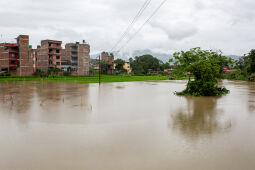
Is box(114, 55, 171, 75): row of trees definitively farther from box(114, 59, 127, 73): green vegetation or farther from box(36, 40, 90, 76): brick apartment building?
box(36, 40, 90, 76): brick apartment building

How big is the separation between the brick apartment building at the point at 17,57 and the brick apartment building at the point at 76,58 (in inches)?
529

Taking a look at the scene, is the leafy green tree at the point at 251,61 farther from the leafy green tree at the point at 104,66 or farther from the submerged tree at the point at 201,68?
the leafy green tree at the point at 104,66

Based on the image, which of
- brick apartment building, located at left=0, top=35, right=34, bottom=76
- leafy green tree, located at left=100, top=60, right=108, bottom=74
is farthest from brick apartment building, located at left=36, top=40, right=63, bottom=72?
leafy green tree, located at left=100, top=60, right=108, bottom=74

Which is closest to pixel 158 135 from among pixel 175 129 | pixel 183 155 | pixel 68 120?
pixel 175 129

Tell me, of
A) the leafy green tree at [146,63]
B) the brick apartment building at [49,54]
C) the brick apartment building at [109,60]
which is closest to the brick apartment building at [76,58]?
the brick apartment building at [49,54]

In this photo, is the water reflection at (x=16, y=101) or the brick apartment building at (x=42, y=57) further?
the brick apartment building at (x=42, y=57)

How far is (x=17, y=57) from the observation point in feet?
179

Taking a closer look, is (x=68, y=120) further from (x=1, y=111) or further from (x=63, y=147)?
(x=1, y=111)

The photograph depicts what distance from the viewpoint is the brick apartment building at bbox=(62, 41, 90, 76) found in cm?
6694

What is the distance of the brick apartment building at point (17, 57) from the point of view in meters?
53.0

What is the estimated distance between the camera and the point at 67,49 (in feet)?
226

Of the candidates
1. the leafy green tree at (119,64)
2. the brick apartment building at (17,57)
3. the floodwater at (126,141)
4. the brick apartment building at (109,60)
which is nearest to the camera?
the floodwater at (126,141)

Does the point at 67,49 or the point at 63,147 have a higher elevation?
the point at 67,49

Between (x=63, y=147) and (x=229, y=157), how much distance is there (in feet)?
15.6
